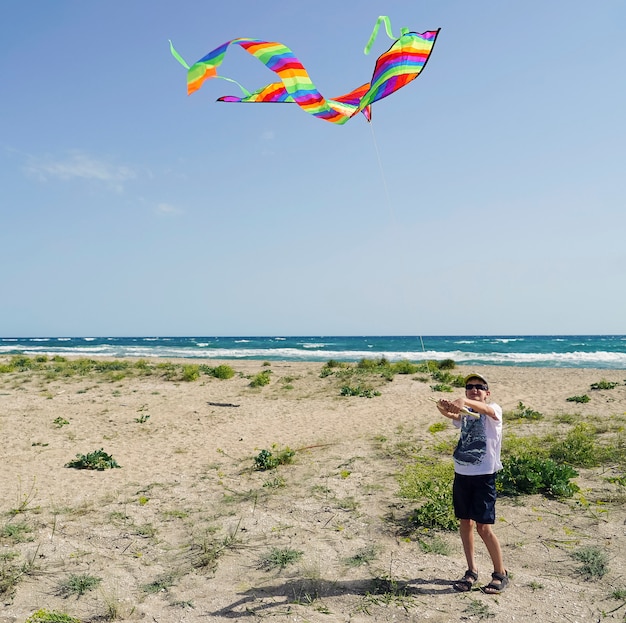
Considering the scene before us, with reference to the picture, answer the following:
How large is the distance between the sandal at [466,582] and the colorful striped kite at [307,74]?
17.1 feet

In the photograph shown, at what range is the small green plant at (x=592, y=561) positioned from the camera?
15.5ft

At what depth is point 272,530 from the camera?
20.1ft

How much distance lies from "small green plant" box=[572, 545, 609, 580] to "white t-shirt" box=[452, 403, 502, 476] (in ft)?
4.90

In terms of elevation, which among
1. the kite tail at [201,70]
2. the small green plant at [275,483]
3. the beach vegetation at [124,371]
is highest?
the kite tail at [201,70]

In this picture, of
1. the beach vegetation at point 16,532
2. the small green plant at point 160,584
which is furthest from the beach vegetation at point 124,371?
the small green plant at point 160,584

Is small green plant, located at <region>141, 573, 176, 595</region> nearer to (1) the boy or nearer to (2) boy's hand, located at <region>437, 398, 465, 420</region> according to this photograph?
(1) the boy

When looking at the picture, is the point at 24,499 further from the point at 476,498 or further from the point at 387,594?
the point at 476,498

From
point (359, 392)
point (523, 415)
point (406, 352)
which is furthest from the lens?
point (406, 352)

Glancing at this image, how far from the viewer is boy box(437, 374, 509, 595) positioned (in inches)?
174

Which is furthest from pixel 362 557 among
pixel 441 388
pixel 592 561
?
pixel 441 388

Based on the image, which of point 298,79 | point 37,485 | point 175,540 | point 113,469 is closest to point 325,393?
point 113,469

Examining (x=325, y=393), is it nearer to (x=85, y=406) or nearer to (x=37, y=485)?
(x=85, y=406)

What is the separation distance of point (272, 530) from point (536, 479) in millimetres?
3814

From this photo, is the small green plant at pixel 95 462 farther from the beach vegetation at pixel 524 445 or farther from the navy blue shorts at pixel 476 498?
the beach vegetation at pixel 524 445
